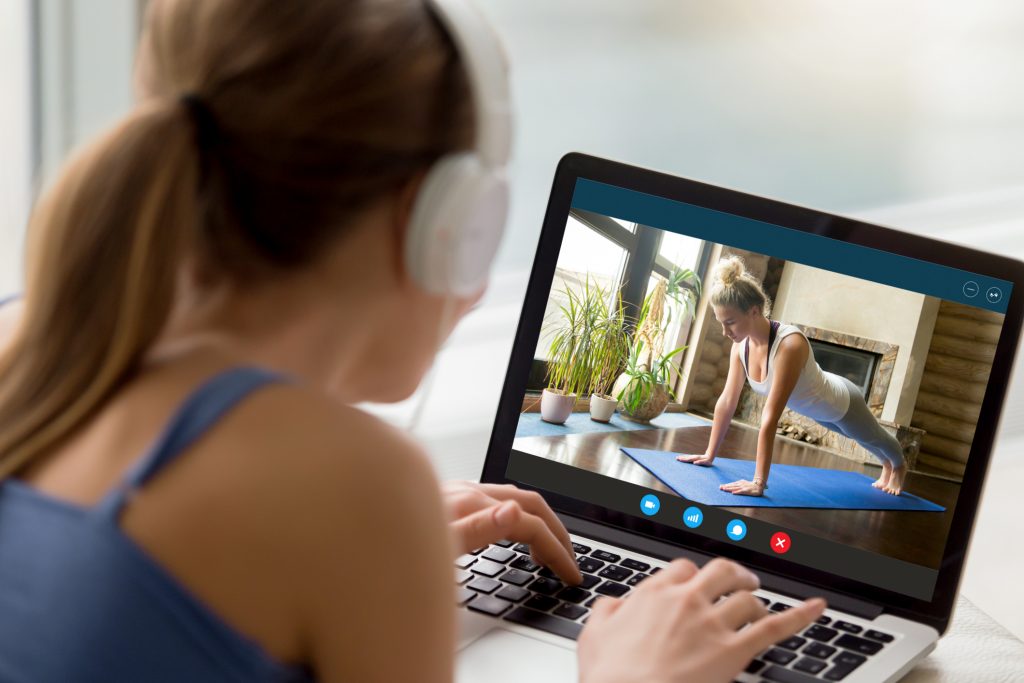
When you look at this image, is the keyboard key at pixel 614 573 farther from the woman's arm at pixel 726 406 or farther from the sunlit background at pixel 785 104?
the sunlit background at pixel 785 104

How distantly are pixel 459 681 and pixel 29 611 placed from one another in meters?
0.33

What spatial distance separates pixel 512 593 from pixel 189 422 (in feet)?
1.36

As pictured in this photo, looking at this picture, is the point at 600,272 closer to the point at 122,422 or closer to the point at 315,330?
the point at 315,330

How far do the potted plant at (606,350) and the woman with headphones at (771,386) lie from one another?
88 mm

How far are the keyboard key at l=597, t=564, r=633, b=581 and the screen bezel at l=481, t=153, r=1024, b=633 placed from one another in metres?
0.06

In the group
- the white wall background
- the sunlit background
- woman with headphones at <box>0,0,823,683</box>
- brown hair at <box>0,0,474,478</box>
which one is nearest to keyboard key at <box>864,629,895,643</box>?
woman with headphones at <box>0,0,823,683</box>

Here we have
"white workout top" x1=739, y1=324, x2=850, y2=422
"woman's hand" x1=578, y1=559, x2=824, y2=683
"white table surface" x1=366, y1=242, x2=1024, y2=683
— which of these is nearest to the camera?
"woman's hand" x1=578, y1=559, x2=824, y2=683

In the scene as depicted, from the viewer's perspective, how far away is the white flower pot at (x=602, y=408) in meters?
0.95

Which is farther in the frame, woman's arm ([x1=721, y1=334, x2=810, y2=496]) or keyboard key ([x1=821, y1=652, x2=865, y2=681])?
woman's arm ([x1=721, y1=334, x2=810, y2=496])

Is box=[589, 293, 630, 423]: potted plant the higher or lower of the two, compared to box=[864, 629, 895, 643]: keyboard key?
higher

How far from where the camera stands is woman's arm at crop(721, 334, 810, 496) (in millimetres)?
895

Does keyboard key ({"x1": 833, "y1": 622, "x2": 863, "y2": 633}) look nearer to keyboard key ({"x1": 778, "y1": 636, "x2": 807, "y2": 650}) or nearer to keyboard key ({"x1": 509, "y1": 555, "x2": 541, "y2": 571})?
keyboard key ({"x1": 778, "y1": 636, "x2": 807, "y2": 650})

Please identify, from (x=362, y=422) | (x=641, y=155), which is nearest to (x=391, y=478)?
(x=362, y=422)

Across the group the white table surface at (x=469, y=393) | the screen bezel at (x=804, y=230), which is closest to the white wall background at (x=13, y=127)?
the white table surface at (x=469, y=393)
